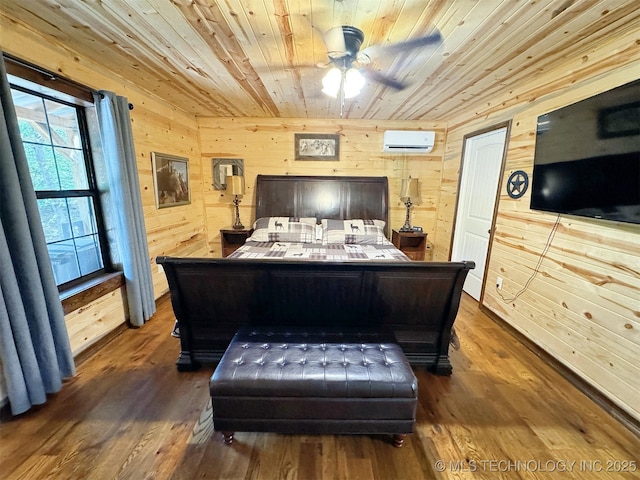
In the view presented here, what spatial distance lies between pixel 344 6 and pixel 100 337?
2967mm

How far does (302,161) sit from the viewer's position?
13.4 feet

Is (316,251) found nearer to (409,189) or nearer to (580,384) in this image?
(409,189)

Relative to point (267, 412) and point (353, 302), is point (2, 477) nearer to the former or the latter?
point (267, 412)

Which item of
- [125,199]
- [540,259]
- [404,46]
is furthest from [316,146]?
[540,259]

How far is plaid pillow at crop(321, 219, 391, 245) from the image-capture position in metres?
3.55

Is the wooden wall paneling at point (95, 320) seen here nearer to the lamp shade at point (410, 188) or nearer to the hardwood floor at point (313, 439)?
the hardwood floor at point (313, 439)

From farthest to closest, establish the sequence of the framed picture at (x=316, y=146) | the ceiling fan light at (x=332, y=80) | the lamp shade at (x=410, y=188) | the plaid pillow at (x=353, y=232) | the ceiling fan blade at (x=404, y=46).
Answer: the framed picture at (x=316, y=146) < the lamp shade at (x=410, y=188) < the plaid pillow at (x=353, y=232) < the ceiling fan light at (x=332, y=80) < the ceiling fan blade at (x=404, y=46)

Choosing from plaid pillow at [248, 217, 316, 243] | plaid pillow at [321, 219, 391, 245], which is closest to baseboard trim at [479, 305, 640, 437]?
plaid pillow at [321, 219, 391, 245]

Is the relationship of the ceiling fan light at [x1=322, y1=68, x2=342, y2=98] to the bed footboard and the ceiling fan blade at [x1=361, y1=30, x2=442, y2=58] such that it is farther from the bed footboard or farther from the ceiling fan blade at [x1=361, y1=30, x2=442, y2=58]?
the bed footboard

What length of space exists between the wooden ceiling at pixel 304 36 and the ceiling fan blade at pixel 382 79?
8cm

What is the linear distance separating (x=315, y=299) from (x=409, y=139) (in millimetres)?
2986

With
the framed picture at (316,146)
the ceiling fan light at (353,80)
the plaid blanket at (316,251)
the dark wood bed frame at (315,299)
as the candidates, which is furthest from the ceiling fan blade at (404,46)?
the framed picture at (316,146)

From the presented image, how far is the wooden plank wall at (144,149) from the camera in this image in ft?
5.84

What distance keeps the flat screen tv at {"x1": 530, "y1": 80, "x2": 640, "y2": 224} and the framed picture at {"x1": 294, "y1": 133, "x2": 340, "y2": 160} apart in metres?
2.44
